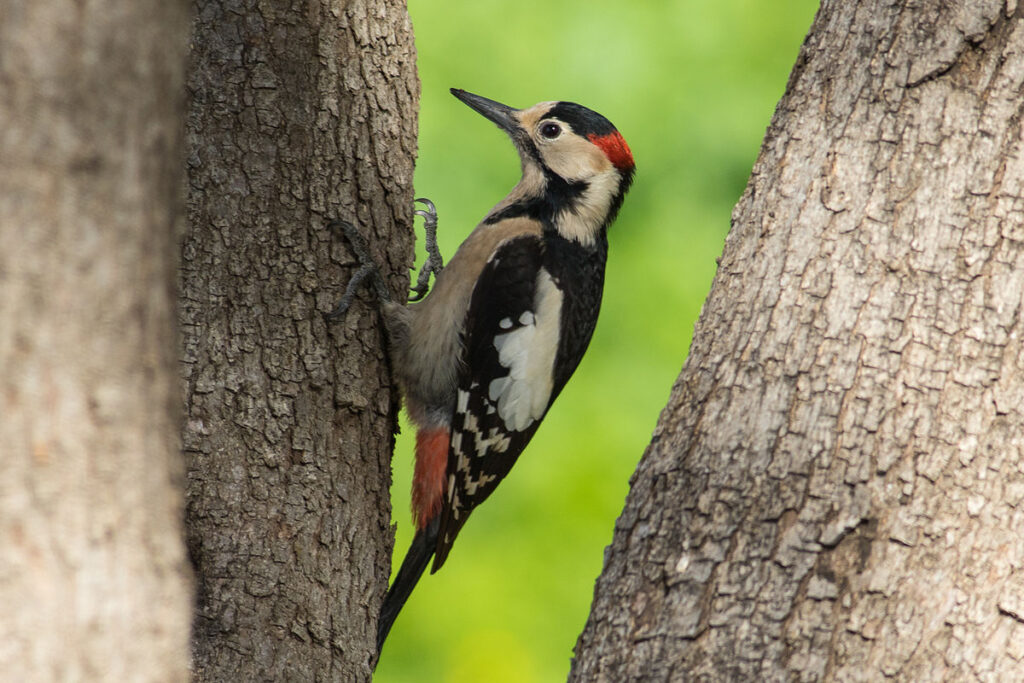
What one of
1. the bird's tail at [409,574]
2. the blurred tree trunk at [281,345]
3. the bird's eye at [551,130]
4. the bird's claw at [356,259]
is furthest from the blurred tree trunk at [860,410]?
the bird's eye at [551,130]

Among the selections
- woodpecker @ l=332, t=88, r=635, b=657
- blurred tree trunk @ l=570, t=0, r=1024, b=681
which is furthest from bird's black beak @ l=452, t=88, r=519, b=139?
blurred tree trunk @ l=570, t=0, r=1024, b=681

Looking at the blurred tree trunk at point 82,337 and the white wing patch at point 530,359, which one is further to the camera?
the white wing patch at point 530,359

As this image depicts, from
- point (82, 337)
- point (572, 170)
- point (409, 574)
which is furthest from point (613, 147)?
point (82, 337)

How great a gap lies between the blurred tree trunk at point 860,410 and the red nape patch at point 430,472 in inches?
54.8

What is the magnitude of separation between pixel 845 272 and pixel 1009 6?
0.56 metres

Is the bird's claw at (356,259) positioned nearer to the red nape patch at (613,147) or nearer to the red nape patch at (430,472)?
the red nape patch at (430,472)

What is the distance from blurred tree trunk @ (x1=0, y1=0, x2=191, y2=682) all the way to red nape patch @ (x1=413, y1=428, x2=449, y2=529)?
Answer: 2.06m

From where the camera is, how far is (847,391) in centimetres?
167

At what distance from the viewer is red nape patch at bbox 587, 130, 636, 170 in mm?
3469

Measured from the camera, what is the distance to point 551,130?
3504 millimetres

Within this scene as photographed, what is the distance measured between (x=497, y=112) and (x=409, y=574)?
1566mm

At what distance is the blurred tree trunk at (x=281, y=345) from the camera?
2084 mm

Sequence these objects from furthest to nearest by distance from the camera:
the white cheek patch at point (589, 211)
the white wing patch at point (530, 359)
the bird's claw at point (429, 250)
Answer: the bird's claw at point (429, 250)
the white cheek patch at point (589, 211)
the white wing patch at point (530, 359)

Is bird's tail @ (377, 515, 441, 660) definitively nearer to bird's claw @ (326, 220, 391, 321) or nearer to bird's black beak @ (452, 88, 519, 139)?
bird's claw @ (326, 220, 391, 321)
